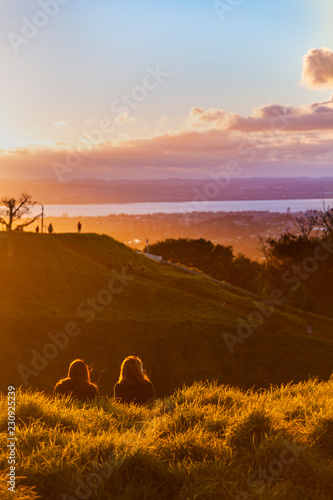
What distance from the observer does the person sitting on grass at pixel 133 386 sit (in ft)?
27.0

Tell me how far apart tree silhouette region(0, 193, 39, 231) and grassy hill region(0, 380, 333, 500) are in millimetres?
63933

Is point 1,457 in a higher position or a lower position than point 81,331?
higher

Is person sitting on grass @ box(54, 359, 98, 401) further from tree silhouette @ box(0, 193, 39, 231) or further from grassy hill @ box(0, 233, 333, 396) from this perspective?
tree silhouette @ box(0, 193, 39, 231)

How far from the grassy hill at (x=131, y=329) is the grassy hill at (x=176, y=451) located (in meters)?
21.2

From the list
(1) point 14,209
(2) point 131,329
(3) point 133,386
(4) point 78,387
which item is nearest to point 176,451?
(3) point 133,386

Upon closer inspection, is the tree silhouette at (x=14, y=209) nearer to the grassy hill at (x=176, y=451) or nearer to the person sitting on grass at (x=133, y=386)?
the person sitting on grass at (x=133, y=386)

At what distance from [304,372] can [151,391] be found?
85.7 ft

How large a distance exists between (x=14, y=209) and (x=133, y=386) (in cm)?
6374

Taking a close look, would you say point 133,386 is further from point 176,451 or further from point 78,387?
point 176,451

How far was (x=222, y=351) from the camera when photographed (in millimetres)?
33938

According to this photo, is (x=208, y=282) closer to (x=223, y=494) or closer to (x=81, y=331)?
(x=81, y=331)

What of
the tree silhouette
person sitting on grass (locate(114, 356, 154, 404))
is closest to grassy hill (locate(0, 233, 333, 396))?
the tree silhouette

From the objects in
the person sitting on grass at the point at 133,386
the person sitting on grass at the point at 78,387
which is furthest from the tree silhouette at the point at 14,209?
the person sitting on grass at the point at 133,386

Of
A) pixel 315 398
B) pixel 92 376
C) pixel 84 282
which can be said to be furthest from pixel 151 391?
pixel 84 282
